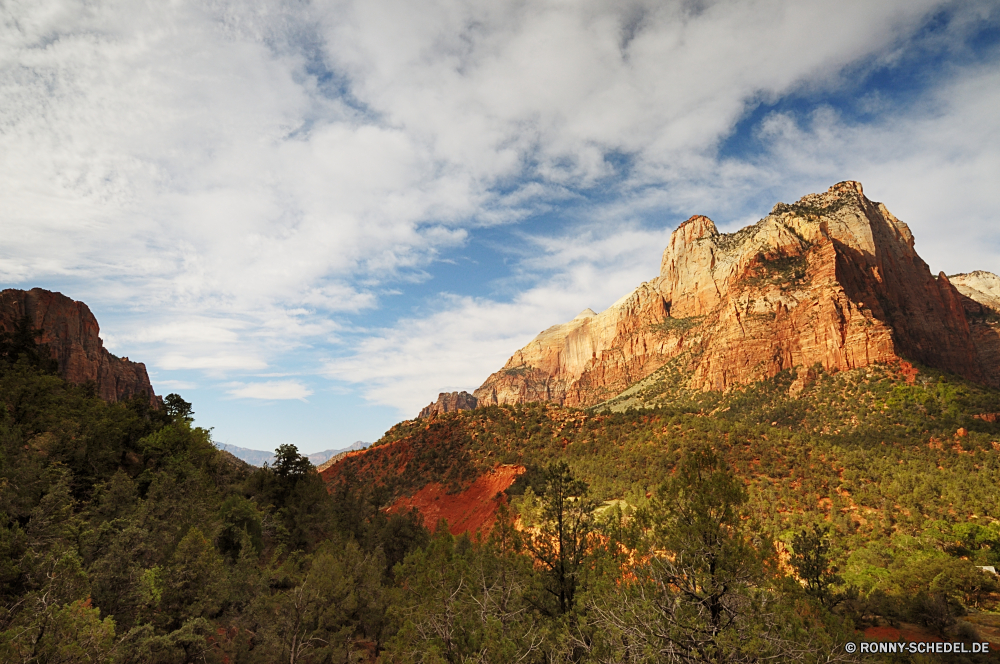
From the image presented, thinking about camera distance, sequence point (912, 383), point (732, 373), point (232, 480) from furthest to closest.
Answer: point (732, 373), point (912, 383), point (232, 480)

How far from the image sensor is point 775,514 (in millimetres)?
39750

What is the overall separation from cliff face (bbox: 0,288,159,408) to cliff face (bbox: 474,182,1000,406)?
136 meters

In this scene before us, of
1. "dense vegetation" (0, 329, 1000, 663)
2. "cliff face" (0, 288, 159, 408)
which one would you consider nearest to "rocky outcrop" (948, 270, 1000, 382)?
"dense vegetation" (0, 329, 1000, 663)

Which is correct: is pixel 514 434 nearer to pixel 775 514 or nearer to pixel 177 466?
pixel 775 514

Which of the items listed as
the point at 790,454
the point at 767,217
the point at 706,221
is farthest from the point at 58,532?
the point at 706,221

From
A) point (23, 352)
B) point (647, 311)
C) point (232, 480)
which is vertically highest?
point (647, 311)

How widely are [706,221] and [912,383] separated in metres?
111

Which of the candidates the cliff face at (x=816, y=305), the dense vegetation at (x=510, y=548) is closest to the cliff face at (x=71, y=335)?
the dense vegetation at (x=510, y=548)

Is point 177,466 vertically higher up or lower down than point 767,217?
lower down

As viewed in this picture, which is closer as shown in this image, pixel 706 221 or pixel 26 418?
pixel 26 418

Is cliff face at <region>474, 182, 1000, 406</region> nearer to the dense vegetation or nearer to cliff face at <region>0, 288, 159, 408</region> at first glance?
the dense vegetation

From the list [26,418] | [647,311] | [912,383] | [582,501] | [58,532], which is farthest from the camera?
[647,311]

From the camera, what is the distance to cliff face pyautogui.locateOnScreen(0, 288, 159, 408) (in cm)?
8935

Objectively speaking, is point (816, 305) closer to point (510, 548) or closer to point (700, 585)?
point (510, 548)
